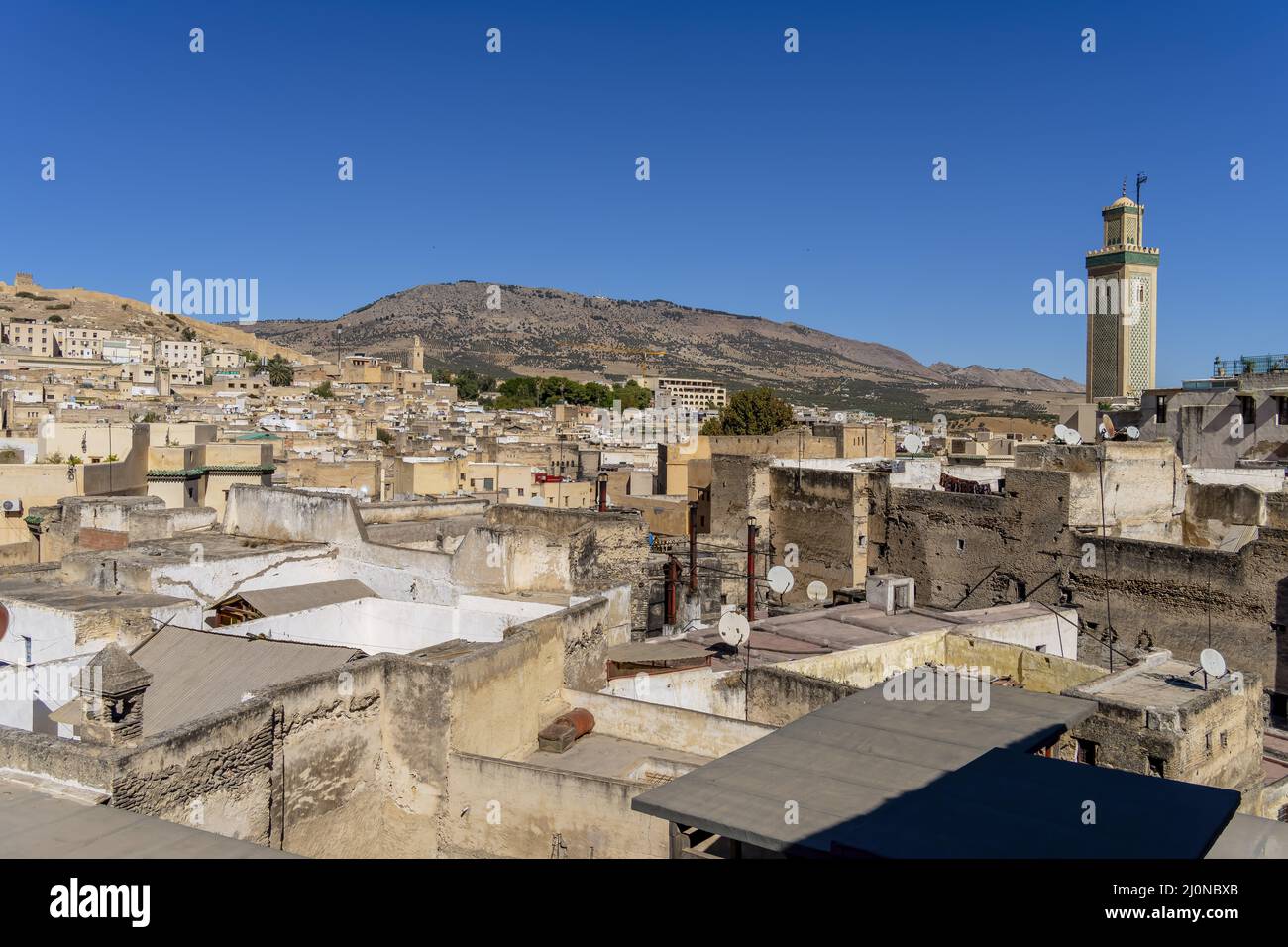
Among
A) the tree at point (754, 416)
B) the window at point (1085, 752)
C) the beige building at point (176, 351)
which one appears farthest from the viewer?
the beige building at point (176, 351)

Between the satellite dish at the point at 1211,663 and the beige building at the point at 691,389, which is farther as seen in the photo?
the beige building at the point at 691,389

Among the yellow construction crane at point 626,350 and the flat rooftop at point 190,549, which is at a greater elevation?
the yellow construction crane at point 626,350

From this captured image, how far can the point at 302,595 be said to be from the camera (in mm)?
14250

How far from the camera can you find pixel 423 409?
75.1m

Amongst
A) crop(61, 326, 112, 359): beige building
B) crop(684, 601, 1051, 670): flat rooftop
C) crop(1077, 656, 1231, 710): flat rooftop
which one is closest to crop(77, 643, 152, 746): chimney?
crop(684, 601, 1051, 670): flat rooftop

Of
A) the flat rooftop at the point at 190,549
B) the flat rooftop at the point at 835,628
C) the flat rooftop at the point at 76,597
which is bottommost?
the flat rooftop at the point at 835,628

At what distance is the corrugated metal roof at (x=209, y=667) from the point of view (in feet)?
33.6

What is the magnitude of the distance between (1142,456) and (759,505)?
340 inches

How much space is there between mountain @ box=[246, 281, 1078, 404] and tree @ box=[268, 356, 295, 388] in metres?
29.3

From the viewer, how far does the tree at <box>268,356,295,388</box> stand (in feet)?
324

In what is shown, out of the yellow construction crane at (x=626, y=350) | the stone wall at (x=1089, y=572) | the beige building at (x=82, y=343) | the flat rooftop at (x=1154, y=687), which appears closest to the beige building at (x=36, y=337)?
the beige building at (x=82, y=343)

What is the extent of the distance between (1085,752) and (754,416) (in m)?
36.4

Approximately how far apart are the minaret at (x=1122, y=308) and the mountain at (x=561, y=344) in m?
63.4

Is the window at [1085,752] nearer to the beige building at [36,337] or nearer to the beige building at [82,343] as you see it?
the beige building at [36,337]
